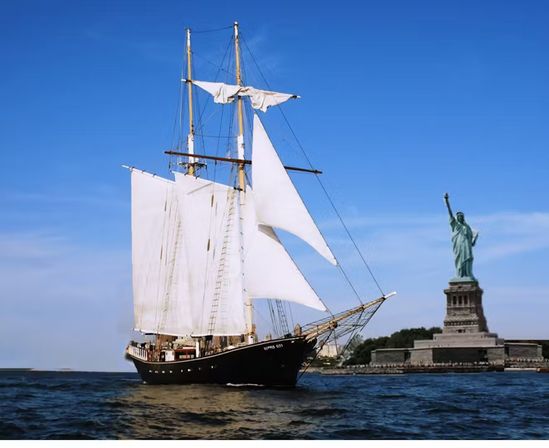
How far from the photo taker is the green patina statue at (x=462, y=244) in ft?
364

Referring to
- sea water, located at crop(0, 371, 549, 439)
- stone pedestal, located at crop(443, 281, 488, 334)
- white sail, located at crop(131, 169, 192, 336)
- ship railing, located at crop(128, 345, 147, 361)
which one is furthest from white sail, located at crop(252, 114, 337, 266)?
stone pedestal, located at crop(443, 281, 488, 334)

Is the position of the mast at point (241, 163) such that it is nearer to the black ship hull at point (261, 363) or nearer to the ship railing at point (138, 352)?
the black ship hull at point (261, 363)

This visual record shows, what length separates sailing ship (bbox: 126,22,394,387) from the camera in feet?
155

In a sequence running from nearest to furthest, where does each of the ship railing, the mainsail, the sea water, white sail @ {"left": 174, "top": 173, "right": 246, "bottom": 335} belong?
the sea water → the mainsail → white sail @ {"left": 174, "top": 173, "right": 246, "bottom": 335} → the ship railing

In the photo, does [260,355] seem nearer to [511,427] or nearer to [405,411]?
[405,411]

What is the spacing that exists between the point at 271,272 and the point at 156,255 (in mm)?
13039

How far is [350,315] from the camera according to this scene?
4719 cm

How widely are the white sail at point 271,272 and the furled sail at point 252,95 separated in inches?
306

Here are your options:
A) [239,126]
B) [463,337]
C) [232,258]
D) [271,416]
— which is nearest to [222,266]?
[232,258]

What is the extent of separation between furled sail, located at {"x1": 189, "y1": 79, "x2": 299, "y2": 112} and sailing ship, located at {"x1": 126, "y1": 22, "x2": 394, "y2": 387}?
0.21ft

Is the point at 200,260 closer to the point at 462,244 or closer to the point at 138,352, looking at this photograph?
the point at 138,352

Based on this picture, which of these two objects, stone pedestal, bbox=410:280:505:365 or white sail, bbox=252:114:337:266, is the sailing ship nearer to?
white sail, bbox=252:114:337:266

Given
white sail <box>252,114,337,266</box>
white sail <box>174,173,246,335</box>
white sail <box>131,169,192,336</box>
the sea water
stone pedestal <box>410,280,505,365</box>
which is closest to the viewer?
the sea water

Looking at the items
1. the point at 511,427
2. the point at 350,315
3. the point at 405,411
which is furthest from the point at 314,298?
the point at 511,427
